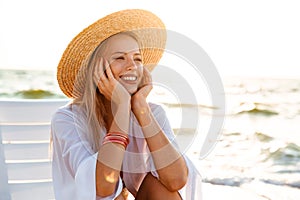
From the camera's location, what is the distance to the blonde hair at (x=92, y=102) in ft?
5.11

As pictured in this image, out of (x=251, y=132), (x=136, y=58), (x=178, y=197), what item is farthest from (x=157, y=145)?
(x=251, y=132)

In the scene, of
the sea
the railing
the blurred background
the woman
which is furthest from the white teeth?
the blurred background

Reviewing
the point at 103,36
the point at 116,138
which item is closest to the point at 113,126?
the point at 116,138

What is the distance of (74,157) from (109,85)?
26cm

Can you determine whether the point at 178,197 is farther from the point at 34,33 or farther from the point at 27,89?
the point at 34,33

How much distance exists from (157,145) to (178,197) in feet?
0.58

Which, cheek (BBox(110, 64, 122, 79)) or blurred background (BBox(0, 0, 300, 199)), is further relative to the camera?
blurred background (BBox(0, 0, 300, 199))

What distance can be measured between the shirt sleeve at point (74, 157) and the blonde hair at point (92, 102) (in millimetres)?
50

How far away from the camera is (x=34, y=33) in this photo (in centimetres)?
1252

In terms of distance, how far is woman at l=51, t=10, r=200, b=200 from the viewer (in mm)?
1415

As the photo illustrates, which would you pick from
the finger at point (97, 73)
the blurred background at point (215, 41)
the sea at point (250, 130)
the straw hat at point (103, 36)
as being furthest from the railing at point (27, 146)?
the blurred background at point (215, 41)

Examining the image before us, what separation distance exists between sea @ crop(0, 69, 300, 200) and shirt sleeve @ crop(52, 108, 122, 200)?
35 cm

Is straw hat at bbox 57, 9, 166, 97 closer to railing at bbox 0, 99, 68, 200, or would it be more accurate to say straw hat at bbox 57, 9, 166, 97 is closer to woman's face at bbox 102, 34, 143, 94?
woman's face at bbox 102, 34, 143, 94

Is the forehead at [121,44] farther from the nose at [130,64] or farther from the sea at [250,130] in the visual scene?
the sea at [250,130]
